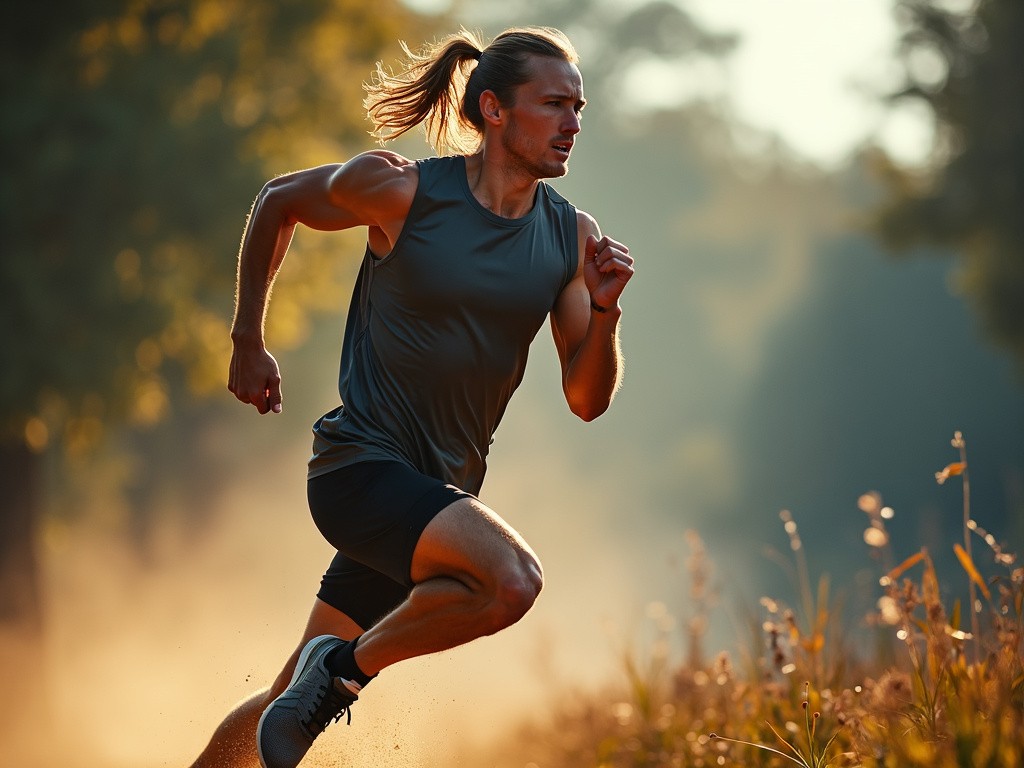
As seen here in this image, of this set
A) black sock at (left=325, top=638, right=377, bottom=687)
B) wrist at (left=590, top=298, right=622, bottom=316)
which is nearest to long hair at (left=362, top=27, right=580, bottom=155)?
wrist at (left=590, top=298, right=622, bottom=316)

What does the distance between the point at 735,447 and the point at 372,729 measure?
184 ft

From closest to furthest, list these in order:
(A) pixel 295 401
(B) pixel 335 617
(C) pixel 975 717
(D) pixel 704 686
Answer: (C) pixel 975 717, (B) pixel 335 617, (D) pixel 704 686, (A) pixel 295 401

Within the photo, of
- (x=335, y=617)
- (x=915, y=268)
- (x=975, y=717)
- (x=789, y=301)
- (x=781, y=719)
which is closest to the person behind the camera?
(x=975, y=717)

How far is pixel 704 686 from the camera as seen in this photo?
294 inches

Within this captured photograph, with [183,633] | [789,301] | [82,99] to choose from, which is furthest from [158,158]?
[789,301]

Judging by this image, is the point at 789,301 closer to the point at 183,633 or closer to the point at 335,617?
the point at 183,633

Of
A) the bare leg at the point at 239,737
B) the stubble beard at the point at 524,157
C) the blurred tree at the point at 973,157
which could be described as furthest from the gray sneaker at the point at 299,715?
the blurred tree at the point at 973,157

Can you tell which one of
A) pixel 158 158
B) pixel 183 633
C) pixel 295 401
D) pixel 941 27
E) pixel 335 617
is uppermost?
pixel 941 27

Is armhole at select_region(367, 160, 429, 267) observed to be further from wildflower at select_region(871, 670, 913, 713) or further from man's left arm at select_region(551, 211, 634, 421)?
wildflower at select_region(871, 670, 913, 713)

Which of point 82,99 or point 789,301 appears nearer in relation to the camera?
point 82,99

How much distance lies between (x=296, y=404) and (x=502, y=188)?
25.3m

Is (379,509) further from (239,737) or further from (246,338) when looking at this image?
(239,737)

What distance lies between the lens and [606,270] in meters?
4.90

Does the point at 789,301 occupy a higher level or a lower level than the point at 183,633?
higher
